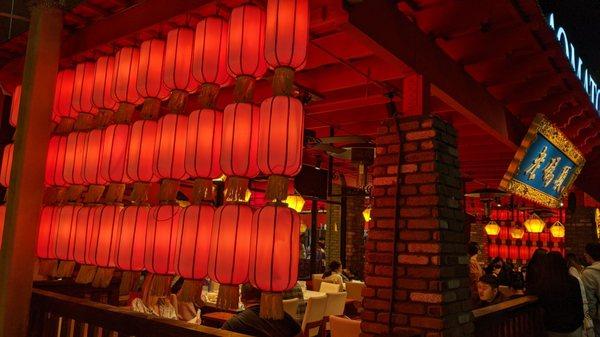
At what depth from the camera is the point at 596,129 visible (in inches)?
354

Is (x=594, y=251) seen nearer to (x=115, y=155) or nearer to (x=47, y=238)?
(x=115, y=155)

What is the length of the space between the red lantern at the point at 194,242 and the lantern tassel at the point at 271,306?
676 millimetres

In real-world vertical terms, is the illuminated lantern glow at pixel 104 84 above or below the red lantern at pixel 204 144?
above

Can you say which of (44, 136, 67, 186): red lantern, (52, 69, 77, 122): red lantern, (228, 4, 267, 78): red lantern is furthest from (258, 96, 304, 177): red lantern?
(52, 69, 77, 122): red lantern

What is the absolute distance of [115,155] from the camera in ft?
16.0

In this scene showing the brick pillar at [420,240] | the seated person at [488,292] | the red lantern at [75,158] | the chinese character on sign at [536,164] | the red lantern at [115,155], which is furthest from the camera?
the chinese character on sign at [536,164]

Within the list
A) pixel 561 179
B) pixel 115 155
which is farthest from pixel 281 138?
pixel 561 179

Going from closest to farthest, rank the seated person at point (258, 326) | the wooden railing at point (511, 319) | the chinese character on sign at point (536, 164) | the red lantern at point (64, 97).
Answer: the seated person at point (258, 326) < the wooden railing at point (511, 319) < the red lantern at point (64, 97) < the chinese character on sign at point (536, 164)

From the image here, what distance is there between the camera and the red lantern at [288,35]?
11.9 ft

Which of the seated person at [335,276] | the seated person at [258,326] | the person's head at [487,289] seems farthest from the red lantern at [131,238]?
the seated person at [335,276]

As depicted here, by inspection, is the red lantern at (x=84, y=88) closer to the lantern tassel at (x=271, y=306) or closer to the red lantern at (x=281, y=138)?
the red lantern at (x=281, y=138)

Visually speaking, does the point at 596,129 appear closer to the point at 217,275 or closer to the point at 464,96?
the point at 464,96

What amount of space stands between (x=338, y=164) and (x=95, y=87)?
800cm

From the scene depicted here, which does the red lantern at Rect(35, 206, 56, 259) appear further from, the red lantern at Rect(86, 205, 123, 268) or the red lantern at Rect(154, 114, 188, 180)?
the red lantern at Rect(154, 114, 188, 180)
